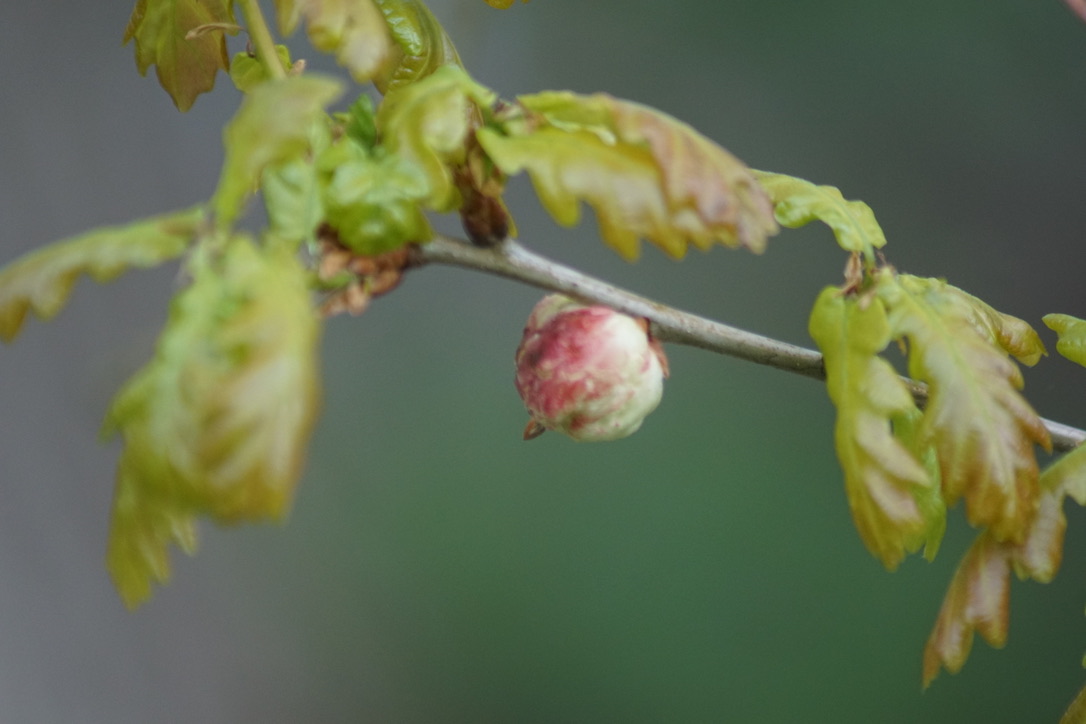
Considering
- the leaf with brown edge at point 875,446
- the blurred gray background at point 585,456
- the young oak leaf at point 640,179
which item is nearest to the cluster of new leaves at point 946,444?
the leaf with brown edge at point 875,446

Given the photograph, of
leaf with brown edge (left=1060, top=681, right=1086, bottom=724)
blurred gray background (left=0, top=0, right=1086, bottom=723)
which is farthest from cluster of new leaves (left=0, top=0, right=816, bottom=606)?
blurred gray background (left=0, top=0, right=1086, bottom=723)

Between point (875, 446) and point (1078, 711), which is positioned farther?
point (1078, 711)

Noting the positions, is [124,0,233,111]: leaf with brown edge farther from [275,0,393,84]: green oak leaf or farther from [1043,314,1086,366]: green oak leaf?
[1043,314,1086,366]: green oak leaf

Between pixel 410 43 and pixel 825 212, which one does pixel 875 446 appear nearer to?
pixel 825 212

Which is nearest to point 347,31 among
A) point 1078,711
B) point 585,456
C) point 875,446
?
point 875,446

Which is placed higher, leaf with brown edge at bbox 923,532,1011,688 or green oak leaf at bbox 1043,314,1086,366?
green oak leaf at bbox 1043,314,1086,366

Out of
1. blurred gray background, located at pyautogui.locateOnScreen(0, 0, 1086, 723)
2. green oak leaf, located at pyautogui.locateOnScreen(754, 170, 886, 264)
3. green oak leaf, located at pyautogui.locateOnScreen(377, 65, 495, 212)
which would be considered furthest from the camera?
blurred gray background, located at pyautogui.locateOnScreen(0, 0, 1086, 723)
